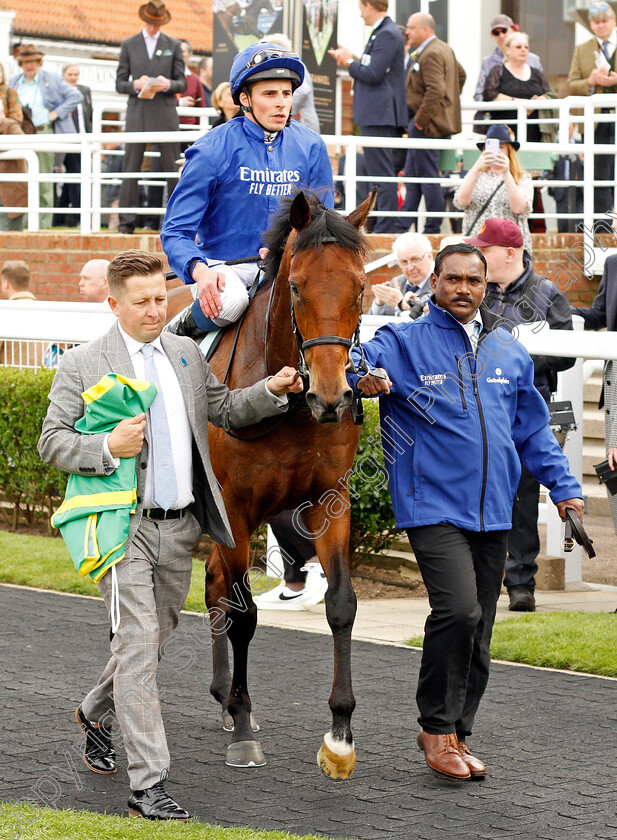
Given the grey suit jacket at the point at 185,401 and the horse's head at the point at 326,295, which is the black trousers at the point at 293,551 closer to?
the grey suit jacket at the point at 185,401

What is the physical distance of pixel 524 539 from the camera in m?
8.02

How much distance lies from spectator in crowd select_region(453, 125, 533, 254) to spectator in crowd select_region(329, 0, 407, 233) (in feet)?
8.76

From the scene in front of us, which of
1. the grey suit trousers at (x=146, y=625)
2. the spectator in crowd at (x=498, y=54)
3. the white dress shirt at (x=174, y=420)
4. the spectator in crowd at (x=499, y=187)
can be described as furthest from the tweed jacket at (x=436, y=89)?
the grey suit trousers at (x=146, y=625)

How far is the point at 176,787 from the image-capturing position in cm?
→ 490

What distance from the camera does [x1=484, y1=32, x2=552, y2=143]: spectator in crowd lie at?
555 inches

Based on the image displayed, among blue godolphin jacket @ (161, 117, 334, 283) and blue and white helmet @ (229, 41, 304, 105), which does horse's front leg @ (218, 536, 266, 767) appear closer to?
blue godolphin jacket @ (161, 117, 334, 283)

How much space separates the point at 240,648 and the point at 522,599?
269cm

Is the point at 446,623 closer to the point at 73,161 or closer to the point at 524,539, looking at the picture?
the point at 524,539

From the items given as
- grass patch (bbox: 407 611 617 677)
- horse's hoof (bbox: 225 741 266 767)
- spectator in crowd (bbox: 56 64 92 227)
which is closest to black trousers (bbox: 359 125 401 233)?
spectator in crowd (bbox: 56 64 92 227)

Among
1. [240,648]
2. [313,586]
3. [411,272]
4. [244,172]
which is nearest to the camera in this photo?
[240,648]

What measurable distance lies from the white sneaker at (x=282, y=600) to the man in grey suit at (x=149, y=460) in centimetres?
318

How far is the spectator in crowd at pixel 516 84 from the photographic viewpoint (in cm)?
1410

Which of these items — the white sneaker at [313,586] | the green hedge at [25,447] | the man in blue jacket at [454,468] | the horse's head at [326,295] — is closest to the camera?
the horse's head at [326,295]

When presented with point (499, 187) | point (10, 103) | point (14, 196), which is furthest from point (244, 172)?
point (14, 196)
